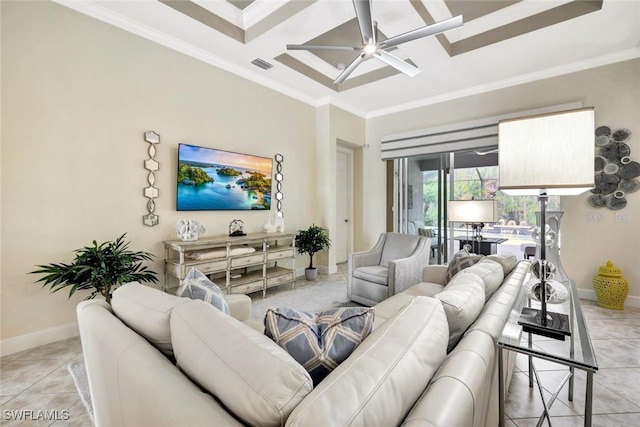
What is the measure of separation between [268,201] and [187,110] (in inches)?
60.2

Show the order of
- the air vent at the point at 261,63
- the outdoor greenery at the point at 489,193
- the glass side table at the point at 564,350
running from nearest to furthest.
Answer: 1. the glass side table at the point at 564,350
2. the air vent at the point at 261,63
3. the outdoor greenery at the point at 489,193

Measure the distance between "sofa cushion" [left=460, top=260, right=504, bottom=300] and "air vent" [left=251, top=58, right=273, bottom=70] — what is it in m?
3.33

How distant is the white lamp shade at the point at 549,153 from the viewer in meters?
1.02

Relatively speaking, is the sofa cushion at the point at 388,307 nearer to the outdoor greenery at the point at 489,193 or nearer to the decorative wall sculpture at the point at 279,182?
the decorative wall sculpture at the point at 279,182

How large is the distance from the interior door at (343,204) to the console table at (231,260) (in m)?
1.85

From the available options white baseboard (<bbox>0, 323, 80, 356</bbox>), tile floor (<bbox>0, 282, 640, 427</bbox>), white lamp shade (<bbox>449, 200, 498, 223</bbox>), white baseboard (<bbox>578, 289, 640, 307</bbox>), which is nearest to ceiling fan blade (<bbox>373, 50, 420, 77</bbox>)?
white lamp shade (<bbox>449, 200, 498, 223</bbox>)

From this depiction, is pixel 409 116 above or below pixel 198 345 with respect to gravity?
above

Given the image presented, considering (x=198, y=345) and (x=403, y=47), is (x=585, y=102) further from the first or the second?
(x=198, y=345)

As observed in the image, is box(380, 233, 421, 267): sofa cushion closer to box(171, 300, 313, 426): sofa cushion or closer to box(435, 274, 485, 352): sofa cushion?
box(435, 274, 485, 352): sofa cushion

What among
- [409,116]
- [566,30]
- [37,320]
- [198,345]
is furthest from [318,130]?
[198,345]

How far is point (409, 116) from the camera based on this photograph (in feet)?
16.4

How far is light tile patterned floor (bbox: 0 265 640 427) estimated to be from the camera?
1545 mm

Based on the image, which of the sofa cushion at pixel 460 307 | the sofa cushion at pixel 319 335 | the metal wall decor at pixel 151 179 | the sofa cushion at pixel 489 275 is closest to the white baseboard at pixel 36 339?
the metal wall decor at pixel 151 179

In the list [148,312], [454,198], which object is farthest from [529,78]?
[148,312]
